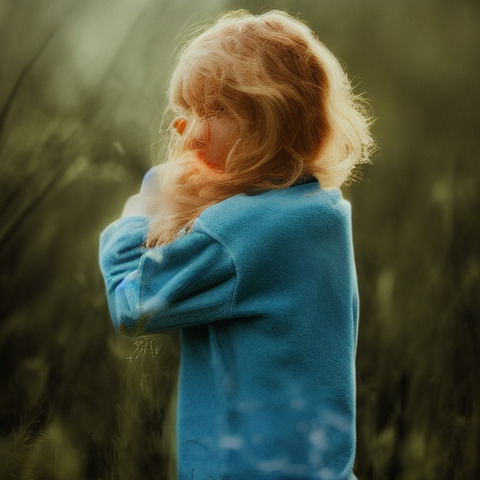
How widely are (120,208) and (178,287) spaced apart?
20.8 inches

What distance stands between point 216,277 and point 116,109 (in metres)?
0.60

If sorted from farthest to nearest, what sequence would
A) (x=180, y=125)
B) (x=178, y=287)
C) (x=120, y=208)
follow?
1. (x=120, y=208)
2. (x=180, y=125)
3. (x=178, y=287)

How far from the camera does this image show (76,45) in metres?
1.31

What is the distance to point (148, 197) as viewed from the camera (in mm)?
1020

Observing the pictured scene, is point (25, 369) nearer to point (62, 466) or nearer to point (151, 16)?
point (62, 466)

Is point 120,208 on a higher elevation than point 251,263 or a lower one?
lower

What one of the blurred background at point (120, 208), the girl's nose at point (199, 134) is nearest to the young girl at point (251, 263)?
the girl's nose at point (199, 134)

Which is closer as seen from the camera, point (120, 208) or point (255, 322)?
point (255, 322)

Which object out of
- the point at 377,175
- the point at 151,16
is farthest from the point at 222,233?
the point at 377,175

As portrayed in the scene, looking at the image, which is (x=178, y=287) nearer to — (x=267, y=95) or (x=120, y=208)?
(x=267, y=95)

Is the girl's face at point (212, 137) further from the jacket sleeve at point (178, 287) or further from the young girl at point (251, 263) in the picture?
the jacket sleeve at point (178, 287)

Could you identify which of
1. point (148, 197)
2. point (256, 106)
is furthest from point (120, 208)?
point (256, 106)

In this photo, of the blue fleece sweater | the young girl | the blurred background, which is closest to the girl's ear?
the young girl

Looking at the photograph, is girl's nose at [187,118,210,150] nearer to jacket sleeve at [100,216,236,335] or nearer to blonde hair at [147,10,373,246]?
blonde hair at [147,10,373,246]
